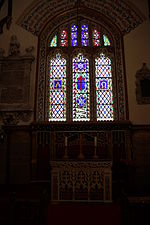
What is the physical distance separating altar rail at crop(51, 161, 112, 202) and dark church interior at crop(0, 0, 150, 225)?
1.40m

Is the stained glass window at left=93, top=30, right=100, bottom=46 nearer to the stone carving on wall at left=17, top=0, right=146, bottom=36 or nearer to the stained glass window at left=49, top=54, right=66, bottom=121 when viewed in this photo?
the stone carving on wall at left=17, top=0, right=146, bottom=36

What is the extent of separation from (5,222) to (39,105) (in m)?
5.89

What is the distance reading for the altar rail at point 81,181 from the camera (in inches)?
247

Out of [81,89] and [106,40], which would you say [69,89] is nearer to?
[81,89]

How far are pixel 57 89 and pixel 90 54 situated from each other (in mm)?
2107

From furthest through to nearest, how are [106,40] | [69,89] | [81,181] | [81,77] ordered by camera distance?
1. [106,40]
2. [81,77]
3. [69,89]
4. [81,181]

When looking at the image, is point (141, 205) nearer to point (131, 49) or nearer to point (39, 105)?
point (39, 105)

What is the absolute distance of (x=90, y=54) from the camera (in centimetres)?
1098

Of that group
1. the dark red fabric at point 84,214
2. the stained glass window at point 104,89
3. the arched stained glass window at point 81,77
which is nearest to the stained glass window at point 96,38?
the arched stained glass window at point 81,77

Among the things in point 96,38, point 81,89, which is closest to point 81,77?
point 81,89

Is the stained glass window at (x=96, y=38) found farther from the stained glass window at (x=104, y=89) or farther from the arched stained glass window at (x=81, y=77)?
the stained glass window at (x=104, y=89)

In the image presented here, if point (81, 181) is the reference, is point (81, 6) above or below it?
above

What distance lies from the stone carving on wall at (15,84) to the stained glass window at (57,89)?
920 millimetres

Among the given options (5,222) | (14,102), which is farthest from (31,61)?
(5,222)
